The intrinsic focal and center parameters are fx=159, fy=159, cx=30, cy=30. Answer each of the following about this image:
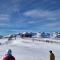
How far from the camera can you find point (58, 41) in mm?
8070

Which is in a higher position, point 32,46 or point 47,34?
point 47,34

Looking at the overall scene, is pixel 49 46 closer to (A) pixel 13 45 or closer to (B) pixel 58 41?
(B) pixel 58 41

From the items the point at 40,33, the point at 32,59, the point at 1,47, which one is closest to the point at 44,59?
the point at 32,59

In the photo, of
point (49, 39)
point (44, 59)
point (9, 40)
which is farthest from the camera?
point (49, 39)

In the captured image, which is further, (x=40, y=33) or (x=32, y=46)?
(x=32, y=46)

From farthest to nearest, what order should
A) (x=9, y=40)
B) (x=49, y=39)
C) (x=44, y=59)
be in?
(x=49, y=39) → (x=9, y=40) → (x=44, y=59)

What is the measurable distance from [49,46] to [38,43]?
1.92 ft

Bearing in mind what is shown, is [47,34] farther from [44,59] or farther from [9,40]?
[44,59]

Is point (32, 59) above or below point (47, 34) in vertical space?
below

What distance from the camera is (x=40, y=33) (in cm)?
730

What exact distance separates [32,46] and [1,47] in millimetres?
1655

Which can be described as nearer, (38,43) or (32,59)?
(32,59)

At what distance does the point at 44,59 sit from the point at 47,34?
2368 millimetres

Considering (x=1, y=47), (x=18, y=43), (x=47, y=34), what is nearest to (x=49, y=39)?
(x=47, y=34)
